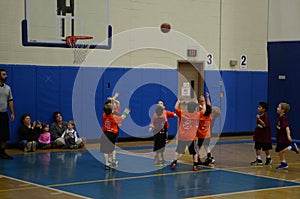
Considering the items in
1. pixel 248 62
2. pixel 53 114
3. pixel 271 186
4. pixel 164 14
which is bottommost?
pixel 271 186

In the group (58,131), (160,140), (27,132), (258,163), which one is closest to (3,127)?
(27,132)

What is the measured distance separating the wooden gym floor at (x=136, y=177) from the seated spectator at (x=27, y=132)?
10.9 inches

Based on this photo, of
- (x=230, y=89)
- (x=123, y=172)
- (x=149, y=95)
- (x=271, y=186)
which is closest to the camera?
(x=271, y=186)

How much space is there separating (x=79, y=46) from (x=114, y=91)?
6.91 ft

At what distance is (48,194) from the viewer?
32.1 feet

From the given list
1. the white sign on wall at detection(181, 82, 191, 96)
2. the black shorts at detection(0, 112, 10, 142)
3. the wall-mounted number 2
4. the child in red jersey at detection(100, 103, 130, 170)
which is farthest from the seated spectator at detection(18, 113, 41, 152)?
the wall-mounted number 2

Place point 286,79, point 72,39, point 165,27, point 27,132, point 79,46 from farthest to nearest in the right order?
point 286,79 < point 165,27 < point 79,46 < point 72,39 < point 27,132

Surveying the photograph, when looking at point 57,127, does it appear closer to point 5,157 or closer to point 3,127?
point 5,157

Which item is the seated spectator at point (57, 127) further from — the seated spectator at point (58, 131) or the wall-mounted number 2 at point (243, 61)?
the wall-mounted number 2 at point (243, 61)

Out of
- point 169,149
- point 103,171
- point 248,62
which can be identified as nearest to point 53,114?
point 169,149

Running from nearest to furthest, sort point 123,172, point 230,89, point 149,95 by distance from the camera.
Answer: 1. point 123,172
2. point 149,95
3. point 230,89

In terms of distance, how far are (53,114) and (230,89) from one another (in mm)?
7450

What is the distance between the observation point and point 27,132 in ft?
52.2

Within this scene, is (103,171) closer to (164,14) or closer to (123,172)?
(123,172)
